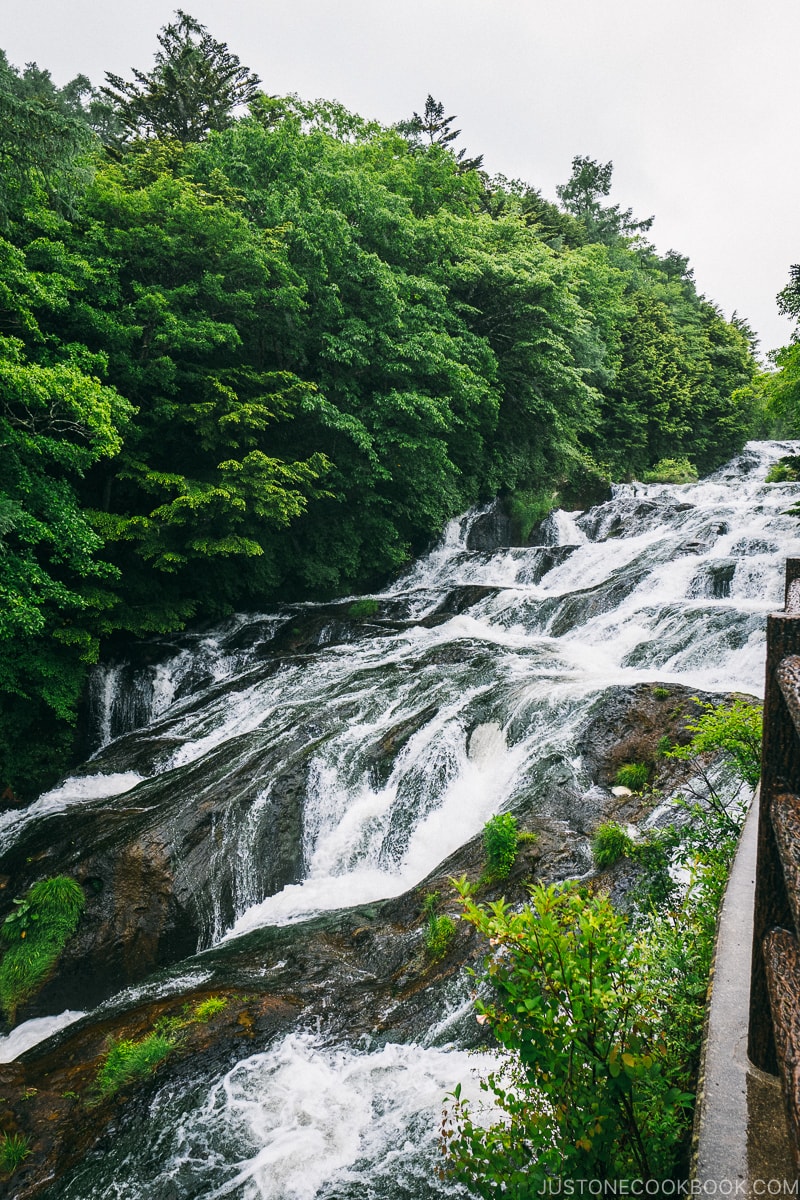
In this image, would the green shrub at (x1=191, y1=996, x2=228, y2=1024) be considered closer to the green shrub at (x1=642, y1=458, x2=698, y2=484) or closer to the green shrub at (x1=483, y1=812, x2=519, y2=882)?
the green shrub at (x1=483, y1=812, x2=519, y2=882)

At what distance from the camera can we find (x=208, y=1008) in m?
4.72

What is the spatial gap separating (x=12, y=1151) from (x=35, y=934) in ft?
8.81

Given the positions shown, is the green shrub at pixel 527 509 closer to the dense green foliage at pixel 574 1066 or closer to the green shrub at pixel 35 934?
the green shrub at pixel 35 934

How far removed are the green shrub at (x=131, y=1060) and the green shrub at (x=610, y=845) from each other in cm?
Answer: 366

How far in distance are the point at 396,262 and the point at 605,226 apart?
41.9 meters

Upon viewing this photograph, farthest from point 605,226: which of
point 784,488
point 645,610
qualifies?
point 645,610

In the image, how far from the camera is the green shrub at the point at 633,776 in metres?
6.24

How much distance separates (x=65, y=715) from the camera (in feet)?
34.4

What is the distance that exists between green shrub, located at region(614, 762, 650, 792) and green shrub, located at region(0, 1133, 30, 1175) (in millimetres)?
5637

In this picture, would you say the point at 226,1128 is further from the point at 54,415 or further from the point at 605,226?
the point at 605,226

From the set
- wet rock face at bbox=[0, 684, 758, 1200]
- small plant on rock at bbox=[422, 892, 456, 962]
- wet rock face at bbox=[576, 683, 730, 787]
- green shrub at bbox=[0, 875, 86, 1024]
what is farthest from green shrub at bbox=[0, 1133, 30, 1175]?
wet rock face at bbox=[576, 683, 730, 787]

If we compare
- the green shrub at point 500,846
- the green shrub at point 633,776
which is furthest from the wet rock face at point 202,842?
the green shrub at point 500,846

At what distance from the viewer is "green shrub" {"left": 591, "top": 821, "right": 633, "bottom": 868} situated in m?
5.11

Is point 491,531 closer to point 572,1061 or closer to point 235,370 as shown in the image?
point 235,370
